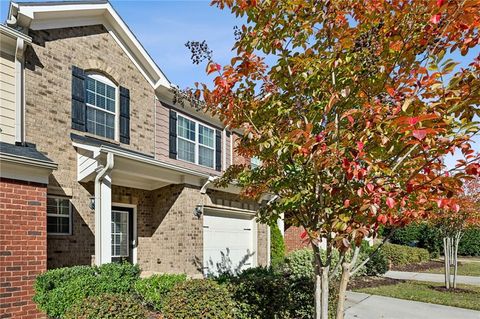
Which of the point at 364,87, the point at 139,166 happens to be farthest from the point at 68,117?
the point at 364,87

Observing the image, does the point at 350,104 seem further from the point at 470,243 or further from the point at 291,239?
the point at 470,243

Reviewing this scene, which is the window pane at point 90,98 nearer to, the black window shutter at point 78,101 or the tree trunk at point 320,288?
the black window shutter at point 78,101

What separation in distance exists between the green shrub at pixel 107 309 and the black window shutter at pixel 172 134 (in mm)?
7207

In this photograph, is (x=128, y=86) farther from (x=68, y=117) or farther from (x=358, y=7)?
(x=358, y=7)

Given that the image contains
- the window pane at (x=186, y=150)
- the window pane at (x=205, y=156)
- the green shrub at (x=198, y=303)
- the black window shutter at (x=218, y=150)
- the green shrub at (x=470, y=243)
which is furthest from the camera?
the green shrub at (x=470, y=243)

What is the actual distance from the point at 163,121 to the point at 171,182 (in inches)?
90.2

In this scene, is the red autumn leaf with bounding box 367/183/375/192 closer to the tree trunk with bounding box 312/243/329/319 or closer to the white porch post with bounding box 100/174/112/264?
the tree trunk with bounding box 312/243/329/319

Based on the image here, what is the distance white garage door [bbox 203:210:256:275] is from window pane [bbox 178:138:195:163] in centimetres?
211

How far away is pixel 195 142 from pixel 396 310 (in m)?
8.02

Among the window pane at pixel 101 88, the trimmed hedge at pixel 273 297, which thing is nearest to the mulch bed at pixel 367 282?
the trimmed hedge at pixel 273 297

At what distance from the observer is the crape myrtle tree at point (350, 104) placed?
2.91 metres

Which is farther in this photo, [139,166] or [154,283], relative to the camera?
[139,166]

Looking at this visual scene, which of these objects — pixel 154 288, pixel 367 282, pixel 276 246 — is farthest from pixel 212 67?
pixel 276 246

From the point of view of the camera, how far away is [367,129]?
3.00m
